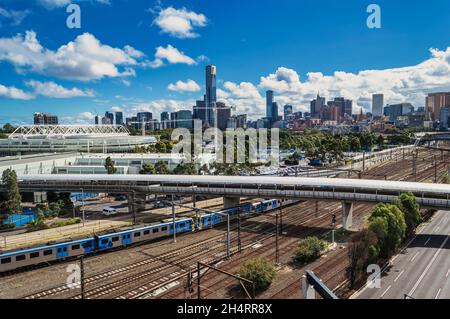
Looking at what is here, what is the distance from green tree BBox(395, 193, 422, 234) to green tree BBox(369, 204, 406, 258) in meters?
2.31

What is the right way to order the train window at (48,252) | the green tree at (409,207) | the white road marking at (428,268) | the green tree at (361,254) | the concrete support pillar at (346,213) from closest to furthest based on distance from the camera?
the white road marking at (428,268)
the green tree at (361,254)
the train window at (48,252)
the green tree at (409,207)
the concrete support pillar at (346,213)

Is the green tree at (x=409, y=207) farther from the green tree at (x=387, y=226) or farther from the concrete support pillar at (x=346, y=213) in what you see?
the concrete support pillar at (x=346, y=213)

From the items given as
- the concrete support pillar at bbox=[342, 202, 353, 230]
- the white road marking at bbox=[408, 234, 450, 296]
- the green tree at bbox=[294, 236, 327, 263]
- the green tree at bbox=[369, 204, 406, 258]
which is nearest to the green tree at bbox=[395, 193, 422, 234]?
the green tree at bbox=[369, 204, 406, 258]

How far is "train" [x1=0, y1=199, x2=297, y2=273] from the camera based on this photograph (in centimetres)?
2469

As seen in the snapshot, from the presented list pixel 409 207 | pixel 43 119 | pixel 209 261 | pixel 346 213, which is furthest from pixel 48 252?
pixel 43 119

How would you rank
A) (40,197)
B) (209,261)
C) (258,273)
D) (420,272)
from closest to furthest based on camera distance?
(258,273)
(420,272)
(209,261)
(40,197)

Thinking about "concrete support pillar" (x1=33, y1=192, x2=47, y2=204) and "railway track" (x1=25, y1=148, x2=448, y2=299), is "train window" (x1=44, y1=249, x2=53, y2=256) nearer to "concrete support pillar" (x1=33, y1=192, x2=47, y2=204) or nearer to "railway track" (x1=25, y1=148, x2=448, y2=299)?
"railway track" (x1=25, y1=148, x2=448, y2=299)

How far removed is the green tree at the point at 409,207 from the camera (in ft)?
98.6

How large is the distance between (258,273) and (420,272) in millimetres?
13245

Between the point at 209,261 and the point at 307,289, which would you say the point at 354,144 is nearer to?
the point at 209,261

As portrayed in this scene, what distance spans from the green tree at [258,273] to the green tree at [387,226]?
9308 millimetres

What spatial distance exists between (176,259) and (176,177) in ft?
54.3

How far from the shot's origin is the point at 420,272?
82.0ft

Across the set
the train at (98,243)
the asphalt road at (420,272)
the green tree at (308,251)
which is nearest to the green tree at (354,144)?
the asphalt road at (420,272)
